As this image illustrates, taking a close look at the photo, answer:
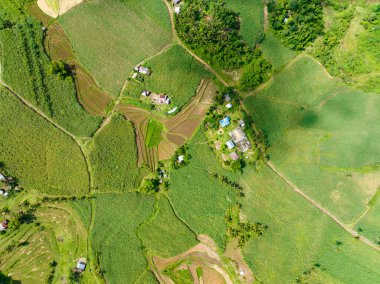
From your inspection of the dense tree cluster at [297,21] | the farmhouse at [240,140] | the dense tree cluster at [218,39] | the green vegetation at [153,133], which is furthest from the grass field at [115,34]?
the farmhouse at [240,140]

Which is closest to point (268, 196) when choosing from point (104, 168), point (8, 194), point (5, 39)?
point (104, 168)

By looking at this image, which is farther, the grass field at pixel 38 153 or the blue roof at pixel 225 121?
the blue roof at pixel 225 121

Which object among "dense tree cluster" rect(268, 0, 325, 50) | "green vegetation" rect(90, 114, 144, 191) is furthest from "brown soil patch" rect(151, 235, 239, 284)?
"dense tree cluster" rect(268, 0, 325, 50)

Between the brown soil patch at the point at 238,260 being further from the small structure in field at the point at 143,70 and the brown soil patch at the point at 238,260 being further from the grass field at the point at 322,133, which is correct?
the small structure in field at the point at 143,70

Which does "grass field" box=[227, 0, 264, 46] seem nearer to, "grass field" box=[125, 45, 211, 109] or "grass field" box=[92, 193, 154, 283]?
"grass field" box=[125, 45, 211, 109]

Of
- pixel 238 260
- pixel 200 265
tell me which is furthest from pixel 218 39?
pixel 200 265

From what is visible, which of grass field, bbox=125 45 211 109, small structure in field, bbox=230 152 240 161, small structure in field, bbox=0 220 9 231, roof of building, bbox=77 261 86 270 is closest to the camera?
small structure in field, bbox=0 220 9 231

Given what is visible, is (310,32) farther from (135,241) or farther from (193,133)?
(135,241)

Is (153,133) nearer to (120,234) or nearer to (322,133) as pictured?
(120,234)
